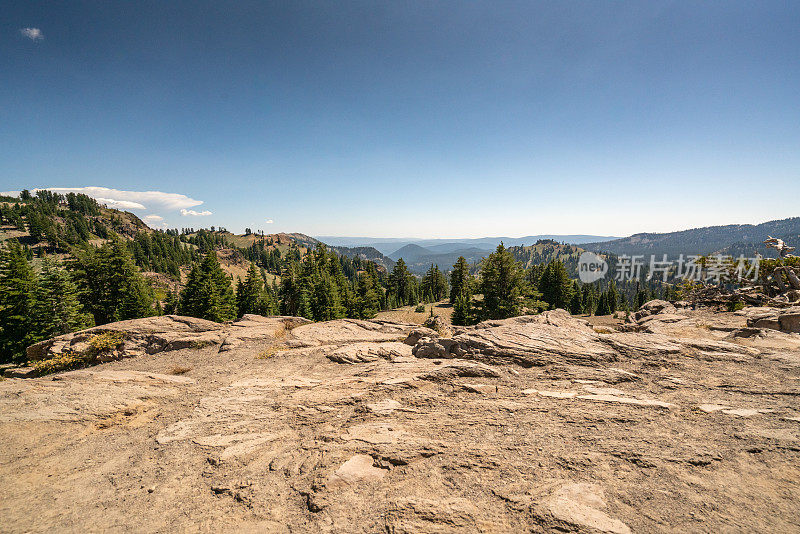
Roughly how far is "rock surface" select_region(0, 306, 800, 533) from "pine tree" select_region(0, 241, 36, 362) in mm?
33961

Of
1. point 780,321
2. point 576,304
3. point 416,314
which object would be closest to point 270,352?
point 780,321

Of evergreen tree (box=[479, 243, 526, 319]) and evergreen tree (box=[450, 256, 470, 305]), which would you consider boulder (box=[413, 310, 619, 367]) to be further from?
evergreen tree (box=[450, 256, 470, 305])

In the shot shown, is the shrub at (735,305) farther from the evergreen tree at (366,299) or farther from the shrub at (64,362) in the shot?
the shrub at (64,362)

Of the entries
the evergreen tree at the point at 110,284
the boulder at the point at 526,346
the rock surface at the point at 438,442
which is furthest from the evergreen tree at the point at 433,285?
the rock surface at the point at 438,442

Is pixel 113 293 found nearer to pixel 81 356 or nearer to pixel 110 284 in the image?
pixel 110 284

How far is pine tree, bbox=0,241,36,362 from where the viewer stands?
98.4 ft

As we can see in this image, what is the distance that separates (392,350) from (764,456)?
1155cm

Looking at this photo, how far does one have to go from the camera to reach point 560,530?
4723mm

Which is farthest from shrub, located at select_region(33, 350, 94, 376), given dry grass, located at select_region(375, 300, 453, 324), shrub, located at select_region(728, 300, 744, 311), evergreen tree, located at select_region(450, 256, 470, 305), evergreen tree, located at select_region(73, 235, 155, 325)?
evergreen tree, located at select_region(450, 256, 470, 305)

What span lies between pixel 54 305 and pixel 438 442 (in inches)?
1886

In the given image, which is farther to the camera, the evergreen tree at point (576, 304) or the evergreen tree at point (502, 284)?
the evergreen tree at point (576, 304)

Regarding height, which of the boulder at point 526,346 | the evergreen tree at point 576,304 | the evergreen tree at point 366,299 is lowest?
the evergreen tree at point 576,304

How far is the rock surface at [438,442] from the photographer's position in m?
5.29

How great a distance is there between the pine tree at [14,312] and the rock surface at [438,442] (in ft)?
111
